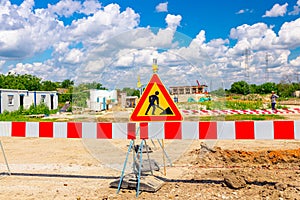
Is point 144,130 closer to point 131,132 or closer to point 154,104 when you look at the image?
point 131,132

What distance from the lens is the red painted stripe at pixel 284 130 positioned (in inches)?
198

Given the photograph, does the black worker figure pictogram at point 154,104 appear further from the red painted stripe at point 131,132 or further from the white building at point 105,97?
the white building at point 105,97

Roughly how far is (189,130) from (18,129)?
11.3ft

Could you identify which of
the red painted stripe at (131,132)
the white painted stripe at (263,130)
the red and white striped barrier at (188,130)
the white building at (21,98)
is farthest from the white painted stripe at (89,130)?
the white building at (21,98)

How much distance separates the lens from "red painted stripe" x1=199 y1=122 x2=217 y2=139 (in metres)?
5.25

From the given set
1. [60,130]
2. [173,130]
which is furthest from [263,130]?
[60,130]

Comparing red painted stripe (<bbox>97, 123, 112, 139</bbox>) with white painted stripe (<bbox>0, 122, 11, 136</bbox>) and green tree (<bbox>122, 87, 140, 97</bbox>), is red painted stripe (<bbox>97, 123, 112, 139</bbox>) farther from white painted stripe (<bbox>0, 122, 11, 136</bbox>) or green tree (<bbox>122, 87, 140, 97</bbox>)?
white painted stripe (<bbox>0, 122, 11, 136</bbox>)

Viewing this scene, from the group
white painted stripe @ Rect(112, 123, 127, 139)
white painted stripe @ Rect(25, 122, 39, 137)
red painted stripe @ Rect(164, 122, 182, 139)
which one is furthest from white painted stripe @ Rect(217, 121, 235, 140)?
white painted stripe @ Rect(25, 122, 39, 137)

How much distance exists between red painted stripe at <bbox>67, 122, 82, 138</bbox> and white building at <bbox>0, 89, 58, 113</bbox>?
28.3 metres

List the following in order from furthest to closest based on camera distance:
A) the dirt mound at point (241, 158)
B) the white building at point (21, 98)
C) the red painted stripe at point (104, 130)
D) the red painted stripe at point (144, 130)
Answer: the white building at point (21, 98), the dirt mound at point (241, 158), the red painted stripe at point (104, 130), the red painted stripe at point (144, 130)

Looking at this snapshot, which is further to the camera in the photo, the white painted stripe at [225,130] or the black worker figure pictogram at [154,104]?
the black worker figure pictogram at [154,104]

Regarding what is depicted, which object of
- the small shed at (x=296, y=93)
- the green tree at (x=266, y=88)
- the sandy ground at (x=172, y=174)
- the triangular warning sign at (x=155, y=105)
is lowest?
the sandy ground at (x=172, y=174)

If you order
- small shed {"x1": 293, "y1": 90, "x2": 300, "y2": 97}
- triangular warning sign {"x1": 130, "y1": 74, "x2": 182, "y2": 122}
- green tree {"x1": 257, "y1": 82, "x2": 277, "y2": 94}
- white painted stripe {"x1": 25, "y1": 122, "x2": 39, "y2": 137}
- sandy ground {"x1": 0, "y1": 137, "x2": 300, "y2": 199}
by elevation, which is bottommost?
sandy ground {"x1": 0, "y1": 137, "x2": 300, "y2": 199}

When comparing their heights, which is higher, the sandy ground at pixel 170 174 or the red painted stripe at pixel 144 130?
the red painted stripe at pixel 144 130
